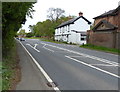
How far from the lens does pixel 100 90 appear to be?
7.28 metres

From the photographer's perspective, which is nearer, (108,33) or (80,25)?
(108,33)

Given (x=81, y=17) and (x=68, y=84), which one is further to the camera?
(x=81, y=17)

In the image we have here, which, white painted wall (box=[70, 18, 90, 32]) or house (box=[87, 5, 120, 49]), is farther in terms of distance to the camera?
white painted wall (box=[70, 18, 90, 32])

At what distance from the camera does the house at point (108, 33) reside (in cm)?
3160

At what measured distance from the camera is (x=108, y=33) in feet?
111

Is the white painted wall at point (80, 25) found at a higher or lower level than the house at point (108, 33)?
higher

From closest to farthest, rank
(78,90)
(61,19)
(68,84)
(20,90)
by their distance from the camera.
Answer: (20,90), (78,90), (68,84), (61,19)

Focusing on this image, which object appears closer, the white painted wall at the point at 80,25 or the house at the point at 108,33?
the house at the point at 108,33

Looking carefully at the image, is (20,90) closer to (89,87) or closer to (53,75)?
(89,87)

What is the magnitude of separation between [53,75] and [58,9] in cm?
8680

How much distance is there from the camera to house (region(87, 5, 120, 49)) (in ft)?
104

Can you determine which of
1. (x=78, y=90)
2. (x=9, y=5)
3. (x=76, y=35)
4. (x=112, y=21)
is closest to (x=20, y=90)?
(x=78, y=90)

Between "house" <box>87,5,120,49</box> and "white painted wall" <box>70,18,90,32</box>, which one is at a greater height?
"white painted wall" <box>70,18,90,32</box>

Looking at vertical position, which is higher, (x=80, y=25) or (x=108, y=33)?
(x=80, y=25)
